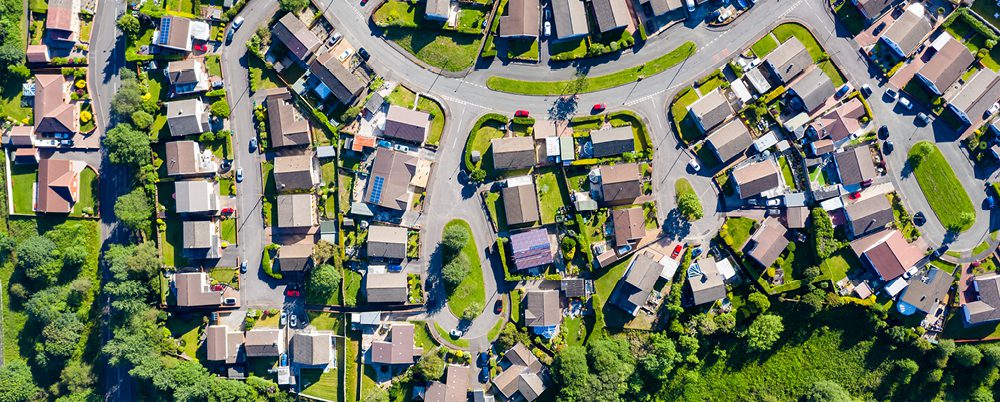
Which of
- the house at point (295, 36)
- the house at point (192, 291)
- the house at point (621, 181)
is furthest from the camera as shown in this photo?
the house at point (192, 291)

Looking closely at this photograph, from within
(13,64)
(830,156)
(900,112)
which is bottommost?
(830,156)

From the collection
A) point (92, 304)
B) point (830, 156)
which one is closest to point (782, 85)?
point (830, 156)

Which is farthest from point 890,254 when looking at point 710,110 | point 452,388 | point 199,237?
point 199,237

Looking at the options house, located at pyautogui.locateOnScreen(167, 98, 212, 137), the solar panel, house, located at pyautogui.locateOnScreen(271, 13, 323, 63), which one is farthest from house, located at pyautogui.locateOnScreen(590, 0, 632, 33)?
house, located at pyautogui.locateOnScreen(167, 98, 212, 137)

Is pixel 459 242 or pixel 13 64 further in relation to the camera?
pixel 13 64

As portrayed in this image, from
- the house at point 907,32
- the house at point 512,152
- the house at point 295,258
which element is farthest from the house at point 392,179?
the house at point 907,32

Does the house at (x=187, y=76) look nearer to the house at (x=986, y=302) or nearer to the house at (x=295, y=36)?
the house at (x=295, y=36)

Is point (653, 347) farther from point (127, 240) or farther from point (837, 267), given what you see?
point (127, 240)
